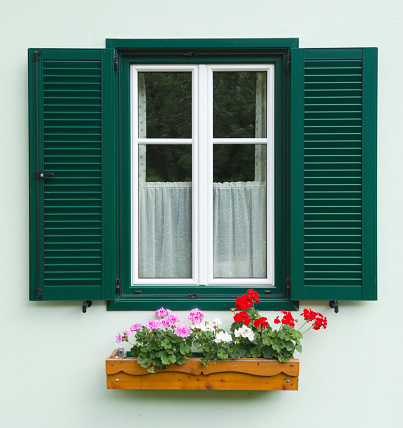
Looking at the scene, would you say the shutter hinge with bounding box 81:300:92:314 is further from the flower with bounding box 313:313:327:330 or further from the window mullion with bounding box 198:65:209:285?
the flower with bounding box 313:313:327:330

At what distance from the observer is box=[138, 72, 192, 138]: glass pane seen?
9.17 feet

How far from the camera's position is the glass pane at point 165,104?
279cm

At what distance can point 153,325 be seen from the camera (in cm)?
244

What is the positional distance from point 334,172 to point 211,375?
1.41m

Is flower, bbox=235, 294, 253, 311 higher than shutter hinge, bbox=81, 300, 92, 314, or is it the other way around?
flower, bbox=235, 294, 253, 311

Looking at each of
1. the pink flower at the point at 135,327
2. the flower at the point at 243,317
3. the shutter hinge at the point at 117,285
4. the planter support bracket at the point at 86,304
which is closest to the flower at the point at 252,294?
the flower at the point at 243,317

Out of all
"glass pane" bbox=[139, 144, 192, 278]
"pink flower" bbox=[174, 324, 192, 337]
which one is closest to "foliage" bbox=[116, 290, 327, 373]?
"pink flower" bbox=[174, 324, 192, 337]

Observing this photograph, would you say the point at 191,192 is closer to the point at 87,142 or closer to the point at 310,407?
the point at 87,142

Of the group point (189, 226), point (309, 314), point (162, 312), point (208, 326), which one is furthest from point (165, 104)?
point (309, 314)

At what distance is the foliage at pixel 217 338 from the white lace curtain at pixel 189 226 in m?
0.35

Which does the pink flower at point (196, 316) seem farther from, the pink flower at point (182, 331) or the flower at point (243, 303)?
the flower at point (243, 303)
